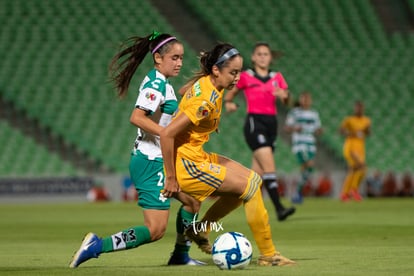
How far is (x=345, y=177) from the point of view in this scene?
22.1 meters

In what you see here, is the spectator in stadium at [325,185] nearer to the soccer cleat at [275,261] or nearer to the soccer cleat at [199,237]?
the soccer cleat at [199,237]

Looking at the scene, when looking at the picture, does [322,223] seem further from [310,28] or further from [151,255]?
[310,28]

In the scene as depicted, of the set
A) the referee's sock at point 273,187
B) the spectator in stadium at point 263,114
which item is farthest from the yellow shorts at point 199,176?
the referee's sock at point 273,187

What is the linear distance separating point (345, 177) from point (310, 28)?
6.16 metres

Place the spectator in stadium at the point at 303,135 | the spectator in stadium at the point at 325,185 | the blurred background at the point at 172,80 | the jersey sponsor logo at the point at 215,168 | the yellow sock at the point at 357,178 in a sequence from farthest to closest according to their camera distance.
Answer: the blurred background at the point at 172,80, the spectator in stadium at the point at 325,185, the yellow sock at the point at 357,178, the spectator in stadium at the point at 303,135, the jersey sponsor logo at the point at 215,168

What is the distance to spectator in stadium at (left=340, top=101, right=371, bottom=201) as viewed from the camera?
66.0 feet

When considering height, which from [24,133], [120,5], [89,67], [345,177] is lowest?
[345,177]

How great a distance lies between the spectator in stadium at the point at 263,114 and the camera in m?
13.3

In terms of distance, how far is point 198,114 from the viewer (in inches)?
280

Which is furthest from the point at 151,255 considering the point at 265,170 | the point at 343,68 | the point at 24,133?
the point at 343,68

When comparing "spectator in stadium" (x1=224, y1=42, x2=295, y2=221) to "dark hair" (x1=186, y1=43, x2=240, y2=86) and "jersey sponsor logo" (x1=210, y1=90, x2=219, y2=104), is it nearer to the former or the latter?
"dark hair" (x1=186, y1=43, x2=240, y2=86)

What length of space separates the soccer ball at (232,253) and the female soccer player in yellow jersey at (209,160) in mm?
141

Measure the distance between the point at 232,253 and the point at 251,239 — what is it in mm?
3593

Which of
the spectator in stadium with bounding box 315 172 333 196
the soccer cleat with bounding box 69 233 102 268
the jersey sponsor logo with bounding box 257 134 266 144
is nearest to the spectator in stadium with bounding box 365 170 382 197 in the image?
the spectator in stadium with bounding box 315 172 333 196
